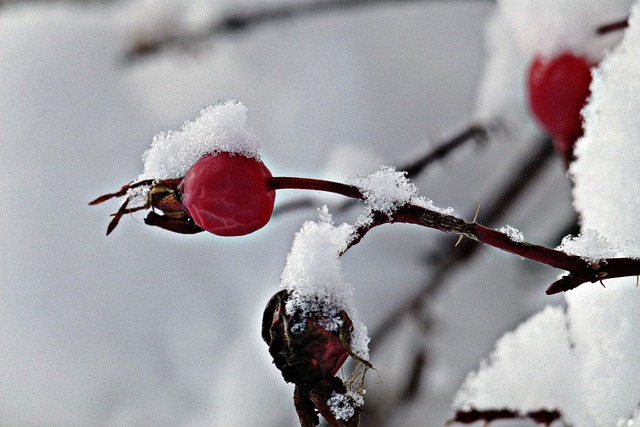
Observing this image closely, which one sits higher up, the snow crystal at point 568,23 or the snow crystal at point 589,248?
the snow crystal at point 568,23

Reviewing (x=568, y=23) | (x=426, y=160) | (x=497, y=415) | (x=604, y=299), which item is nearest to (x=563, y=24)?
(x=568, y=23)

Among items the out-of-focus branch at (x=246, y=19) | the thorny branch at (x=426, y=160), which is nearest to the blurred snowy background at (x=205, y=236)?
the out-of-focus branch at (x=246, y=19)

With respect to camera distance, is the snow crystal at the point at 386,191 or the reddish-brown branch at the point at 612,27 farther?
the reddish-brown branch at the point at 612,27

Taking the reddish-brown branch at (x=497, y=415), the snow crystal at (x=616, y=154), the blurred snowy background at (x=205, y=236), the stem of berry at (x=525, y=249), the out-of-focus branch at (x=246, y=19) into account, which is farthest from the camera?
the blurred snowy background at (x=205, y=236)

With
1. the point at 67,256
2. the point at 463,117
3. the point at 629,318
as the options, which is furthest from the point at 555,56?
the point at 67,256

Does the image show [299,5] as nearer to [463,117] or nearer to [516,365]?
[463,117]

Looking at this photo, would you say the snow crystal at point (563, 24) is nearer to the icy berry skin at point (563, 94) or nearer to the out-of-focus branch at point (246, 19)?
the icy berry skin at point (563, 94)

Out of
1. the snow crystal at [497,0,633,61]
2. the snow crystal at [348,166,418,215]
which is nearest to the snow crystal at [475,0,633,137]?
the snow crystal at [497,0,633,61]

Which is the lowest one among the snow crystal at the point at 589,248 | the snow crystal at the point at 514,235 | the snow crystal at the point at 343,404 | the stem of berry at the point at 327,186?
the snow crystal at the point at 343,404
